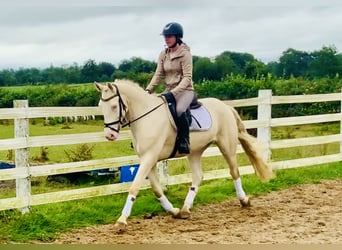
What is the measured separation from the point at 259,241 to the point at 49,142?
2511 millimetres

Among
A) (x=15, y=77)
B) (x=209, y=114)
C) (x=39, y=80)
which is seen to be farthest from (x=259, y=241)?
(x=15, y=77)

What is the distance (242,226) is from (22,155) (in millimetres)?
2469

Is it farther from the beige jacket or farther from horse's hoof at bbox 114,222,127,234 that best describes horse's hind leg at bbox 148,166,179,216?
the beige jacket

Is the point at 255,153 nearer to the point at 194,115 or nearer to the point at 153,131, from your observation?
the point at 194,115

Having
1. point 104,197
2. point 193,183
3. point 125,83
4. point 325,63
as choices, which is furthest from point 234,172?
point 325,63

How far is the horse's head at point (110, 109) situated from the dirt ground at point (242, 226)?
1014mm

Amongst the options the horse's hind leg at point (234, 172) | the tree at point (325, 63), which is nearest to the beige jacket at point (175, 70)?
the horse's hind leg at point (234, 172)

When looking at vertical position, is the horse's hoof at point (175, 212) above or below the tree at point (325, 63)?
below

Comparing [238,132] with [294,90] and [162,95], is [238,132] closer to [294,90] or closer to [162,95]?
[162,95]

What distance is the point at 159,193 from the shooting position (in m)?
6.18

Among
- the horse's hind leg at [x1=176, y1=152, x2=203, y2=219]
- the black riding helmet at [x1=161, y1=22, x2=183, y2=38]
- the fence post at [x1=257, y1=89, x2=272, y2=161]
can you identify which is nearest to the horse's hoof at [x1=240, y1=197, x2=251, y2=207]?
the horse's hind leg at [x1=176, y1=152, x2=203, y2=219]

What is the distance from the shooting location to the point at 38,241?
17.6 ft

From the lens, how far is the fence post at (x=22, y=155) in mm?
5961

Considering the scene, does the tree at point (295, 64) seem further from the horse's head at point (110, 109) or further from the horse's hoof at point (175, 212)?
the horse's head at point (110, 109)
